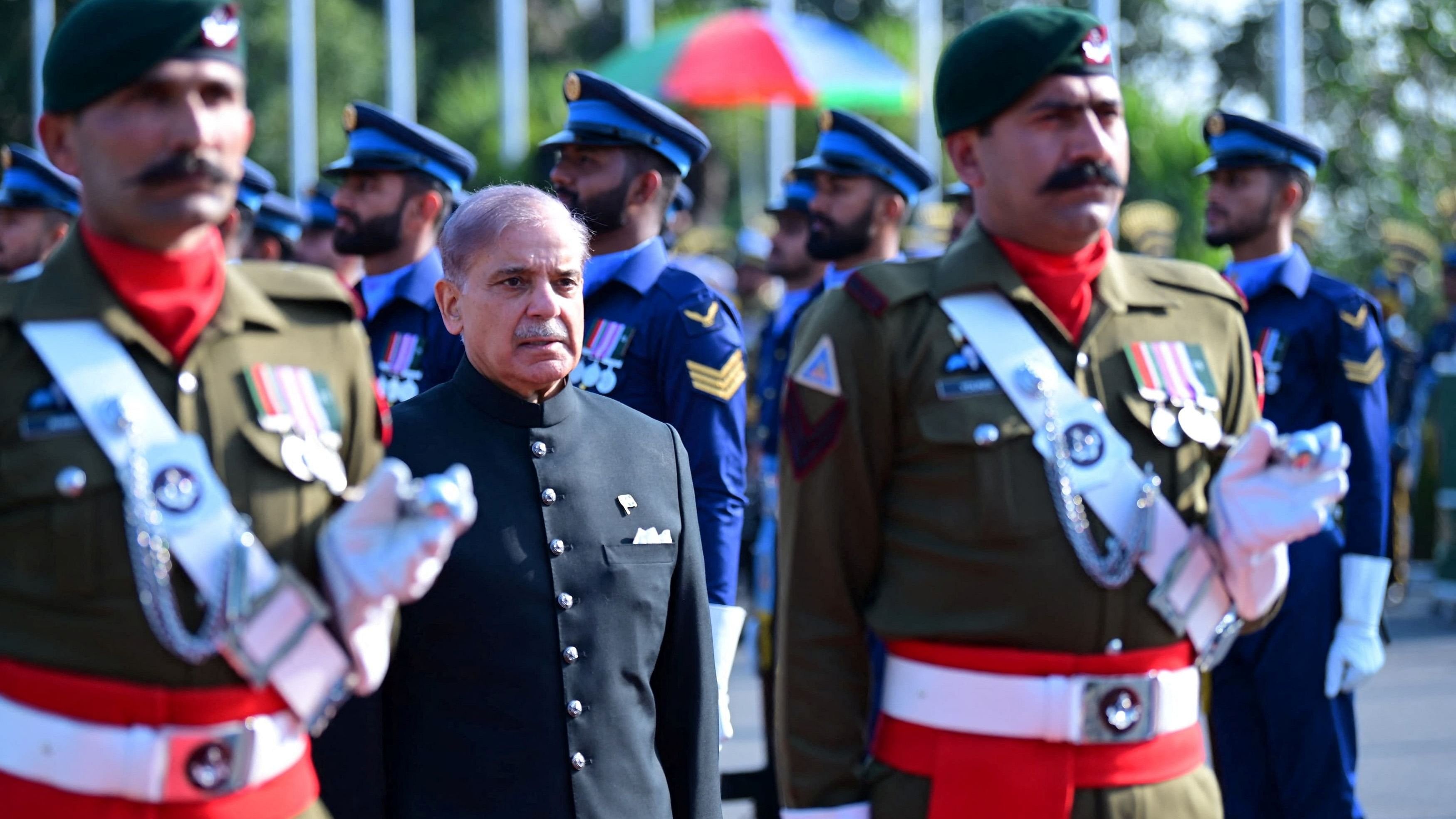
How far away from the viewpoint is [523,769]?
312 cm

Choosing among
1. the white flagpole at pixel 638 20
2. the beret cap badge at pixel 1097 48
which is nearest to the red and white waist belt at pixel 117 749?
Result: the beret cap badge at pixel 1097 48

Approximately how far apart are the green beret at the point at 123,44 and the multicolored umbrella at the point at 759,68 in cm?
1397

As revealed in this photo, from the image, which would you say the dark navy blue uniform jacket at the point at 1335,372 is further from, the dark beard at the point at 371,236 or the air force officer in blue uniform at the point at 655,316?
the dark beard at the point at 371,236

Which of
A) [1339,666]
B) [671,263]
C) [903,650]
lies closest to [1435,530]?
[1339,666]

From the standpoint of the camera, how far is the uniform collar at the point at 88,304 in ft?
8.02

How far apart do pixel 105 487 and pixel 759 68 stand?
14.5 m

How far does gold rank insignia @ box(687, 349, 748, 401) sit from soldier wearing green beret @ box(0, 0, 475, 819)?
2061 millimetres

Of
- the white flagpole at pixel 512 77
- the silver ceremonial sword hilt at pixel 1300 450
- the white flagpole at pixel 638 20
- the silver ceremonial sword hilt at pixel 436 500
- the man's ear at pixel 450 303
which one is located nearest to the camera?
the silver ceremonial sword hilt at pixel 436 500

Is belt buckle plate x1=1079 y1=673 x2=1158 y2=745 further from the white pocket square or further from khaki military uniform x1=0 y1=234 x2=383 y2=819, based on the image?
khaki military uniform x1=0 y1=234 x2=383 y2=819

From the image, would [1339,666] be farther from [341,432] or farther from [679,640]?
[341,432]

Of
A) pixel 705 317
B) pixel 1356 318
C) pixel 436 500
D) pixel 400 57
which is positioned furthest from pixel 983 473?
pixel 400 57

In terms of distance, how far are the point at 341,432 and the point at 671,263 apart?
238cm

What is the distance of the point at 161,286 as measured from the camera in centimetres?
249

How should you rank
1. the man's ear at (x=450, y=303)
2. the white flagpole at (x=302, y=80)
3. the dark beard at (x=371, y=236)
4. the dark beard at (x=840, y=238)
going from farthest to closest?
the white flagpole at (x=302, y=80)
the dark beard at (x=840, y=238)
the dark beard at (x=371, y=236)
the man's ear at (x=450, y=303)
